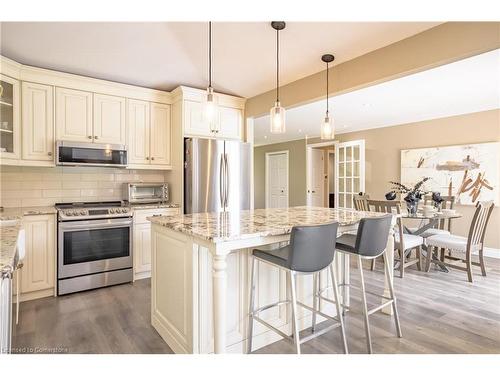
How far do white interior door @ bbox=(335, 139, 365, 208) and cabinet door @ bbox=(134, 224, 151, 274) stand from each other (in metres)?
4.43

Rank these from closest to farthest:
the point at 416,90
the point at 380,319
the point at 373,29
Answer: the point at 373,29 → the point at 380,319 → the point at 416,90

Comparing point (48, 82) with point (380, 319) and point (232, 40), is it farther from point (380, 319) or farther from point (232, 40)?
point (380, 319)

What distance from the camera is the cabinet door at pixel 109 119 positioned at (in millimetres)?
3346

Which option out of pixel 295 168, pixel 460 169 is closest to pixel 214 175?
pixel 460 169

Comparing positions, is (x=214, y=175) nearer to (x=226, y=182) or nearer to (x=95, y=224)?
(x=226, y=182)

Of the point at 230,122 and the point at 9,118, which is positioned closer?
the point at 9,118

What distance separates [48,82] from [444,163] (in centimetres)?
576

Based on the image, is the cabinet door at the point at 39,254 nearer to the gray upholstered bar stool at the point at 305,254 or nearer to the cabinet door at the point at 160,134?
the cabinet door at the point at 160,134

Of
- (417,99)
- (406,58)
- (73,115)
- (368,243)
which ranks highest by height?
(417,99)

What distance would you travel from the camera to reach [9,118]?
2840mm

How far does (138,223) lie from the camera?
11.0 ft

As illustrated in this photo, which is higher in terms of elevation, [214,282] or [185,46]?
[185,46]

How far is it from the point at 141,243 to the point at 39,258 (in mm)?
968
